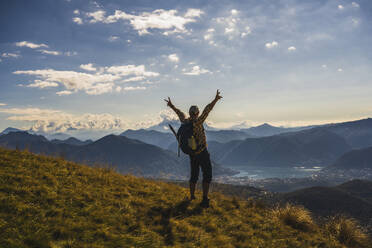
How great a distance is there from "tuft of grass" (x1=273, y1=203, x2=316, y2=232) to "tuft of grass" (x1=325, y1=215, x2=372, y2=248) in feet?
1.91

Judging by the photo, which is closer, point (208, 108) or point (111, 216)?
point (111, 216)

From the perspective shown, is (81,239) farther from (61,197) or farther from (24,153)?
(24,153)

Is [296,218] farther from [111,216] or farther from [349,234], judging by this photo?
[111,216]

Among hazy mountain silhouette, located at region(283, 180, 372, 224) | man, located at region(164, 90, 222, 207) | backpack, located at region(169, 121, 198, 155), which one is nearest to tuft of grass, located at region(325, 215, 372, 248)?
man, located at region(164, 90, 222, 207)

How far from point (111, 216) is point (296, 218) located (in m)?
5.82

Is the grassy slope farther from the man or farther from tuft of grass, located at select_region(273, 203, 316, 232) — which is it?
the man

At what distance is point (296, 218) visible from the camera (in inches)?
292

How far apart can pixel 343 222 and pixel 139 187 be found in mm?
7105

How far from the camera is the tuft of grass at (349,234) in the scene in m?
6.92

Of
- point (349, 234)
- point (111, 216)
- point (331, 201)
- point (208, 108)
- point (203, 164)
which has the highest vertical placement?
point (208, 108)

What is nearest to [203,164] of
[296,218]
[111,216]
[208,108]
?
[208,108]

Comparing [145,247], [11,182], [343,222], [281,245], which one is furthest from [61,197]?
[343,222]

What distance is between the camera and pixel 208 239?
17.5 ft

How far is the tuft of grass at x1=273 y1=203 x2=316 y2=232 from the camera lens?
7266 millimetres
